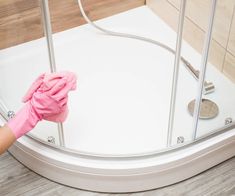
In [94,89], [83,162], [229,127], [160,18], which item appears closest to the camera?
[83,162]

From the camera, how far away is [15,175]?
1625mm

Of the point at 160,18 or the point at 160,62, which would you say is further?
the point at 160,18

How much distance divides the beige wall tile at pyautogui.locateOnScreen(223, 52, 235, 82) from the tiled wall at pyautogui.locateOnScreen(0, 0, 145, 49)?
55 cm

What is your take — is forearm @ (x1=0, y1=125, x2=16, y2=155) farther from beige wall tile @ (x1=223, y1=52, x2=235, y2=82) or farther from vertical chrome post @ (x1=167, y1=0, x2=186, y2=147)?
beige wall tile @ (x1=223, y1=52, x2=235, y2=82)

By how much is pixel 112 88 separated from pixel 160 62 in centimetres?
21

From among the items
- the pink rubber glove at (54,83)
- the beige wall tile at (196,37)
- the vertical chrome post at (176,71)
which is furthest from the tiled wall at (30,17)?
the vertical chrome post at (176,71)

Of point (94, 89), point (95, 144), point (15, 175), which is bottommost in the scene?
point (15, 175)

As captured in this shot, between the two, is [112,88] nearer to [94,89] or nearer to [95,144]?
[94,89]

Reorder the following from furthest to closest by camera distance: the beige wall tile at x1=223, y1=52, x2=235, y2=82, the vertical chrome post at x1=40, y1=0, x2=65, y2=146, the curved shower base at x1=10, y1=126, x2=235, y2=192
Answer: the beige wall tile at x1=223, y1=52, x2=235, y2=82 → the curved shower base at x1=10, y1=126, x2=235, y2=192 → the vertical chrome post at x1=40, y1=0, x2=65, y2=146

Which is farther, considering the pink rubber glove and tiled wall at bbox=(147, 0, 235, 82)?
tiled wall at bbox=(147, 0, 235, 82)

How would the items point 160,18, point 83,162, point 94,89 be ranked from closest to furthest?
point 83,162 → point 94,89 → point 160,18

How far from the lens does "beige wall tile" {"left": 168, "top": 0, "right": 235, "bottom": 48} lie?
1.62 metres

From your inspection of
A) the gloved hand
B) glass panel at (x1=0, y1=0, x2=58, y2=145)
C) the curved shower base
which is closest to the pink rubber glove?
the gloved hand

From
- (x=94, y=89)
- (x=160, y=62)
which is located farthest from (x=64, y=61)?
(x=160, y=62)
